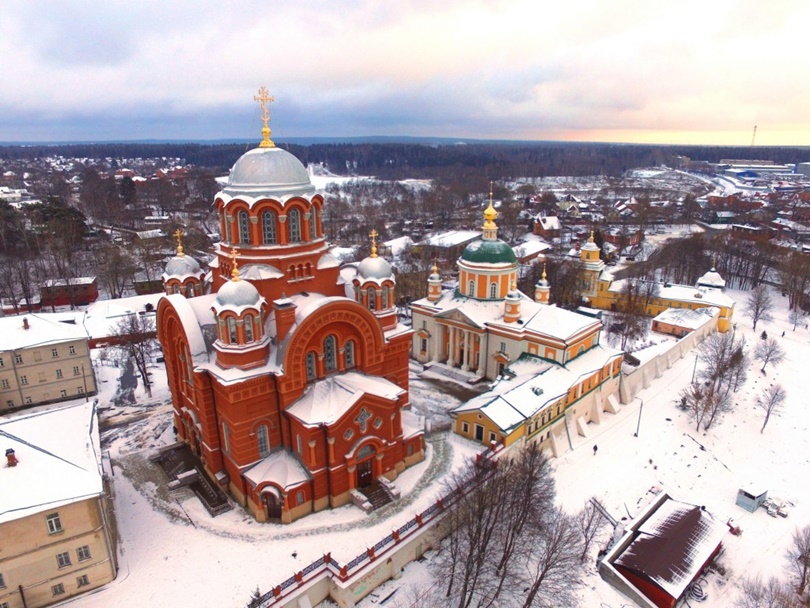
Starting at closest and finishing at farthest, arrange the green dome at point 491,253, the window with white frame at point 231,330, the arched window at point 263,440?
1. the window with white frame at point 231,330
2. the arched window at point 263,440
3. the green dome at point 491,253

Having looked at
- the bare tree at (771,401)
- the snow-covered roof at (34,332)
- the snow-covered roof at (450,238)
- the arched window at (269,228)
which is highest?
the arched window at (269,228)

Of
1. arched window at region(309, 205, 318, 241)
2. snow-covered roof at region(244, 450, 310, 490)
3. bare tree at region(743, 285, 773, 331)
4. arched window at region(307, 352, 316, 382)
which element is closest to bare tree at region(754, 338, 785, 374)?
bare tree at region(743, 285, 773, 331)

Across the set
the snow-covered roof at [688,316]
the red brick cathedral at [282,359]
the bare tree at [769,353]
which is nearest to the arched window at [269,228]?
the red brick cathedral at [282,359]

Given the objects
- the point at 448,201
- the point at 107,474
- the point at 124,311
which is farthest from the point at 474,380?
the point at 448,201

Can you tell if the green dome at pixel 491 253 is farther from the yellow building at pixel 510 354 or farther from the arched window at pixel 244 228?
the arched window at pixel 244 228

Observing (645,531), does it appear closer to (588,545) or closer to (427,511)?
(588,545)

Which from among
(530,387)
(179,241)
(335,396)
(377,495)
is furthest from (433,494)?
(179,241)

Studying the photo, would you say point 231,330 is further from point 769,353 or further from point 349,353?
point 769,353
